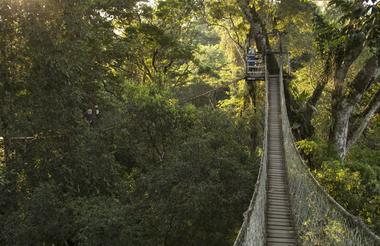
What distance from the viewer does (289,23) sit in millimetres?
14219

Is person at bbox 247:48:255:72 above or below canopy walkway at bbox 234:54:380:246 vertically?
above

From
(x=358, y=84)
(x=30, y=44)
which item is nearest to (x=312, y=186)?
(x=358, y=84)

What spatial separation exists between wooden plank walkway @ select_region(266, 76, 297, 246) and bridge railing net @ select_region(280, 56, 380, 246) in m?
0.12

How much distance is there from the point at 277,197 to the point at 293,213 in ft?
1.82

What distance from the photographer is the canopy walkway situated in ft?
13.5

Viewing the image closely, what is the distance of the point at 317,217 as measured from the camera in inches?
207

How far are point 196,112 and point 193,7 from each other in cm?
557

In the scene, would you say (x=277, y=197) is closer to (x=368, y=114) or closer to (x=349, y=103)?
(x=349, y=103)

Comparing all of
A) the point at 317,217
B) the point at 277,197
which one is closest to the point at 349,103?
the point at 277,197

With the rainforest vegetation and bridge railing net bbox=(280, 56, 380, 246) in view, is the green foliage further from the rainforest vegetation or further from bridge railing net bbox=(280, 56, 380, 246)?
bridge railing net bbox=(280, 56, 380, 246)

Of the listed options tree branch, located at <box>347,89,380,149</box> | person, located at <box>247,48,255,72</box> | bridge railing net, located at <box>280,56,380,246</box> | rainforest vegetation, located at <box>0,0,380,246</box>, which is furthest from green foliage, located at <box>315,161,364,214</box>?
person, located at <box>247,48,255,72</box>

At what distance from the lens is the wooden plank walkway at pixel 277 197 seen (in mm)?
5551

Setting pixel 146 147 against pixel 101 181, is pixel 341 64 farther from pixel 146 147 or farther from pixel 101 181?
pixel 101 181

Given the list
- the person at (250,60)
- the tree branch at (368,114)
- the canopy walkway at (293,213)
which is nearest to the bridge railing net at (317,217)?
the canopy walkway at (293,213)
